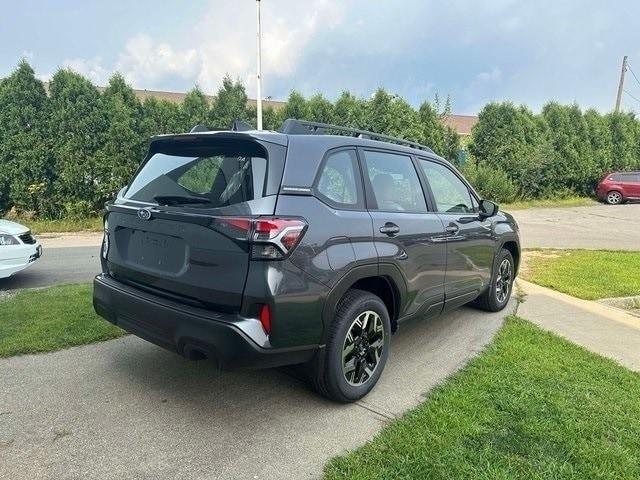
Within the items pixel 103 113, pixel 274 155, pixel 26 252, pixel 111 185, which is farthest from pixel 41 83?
pixel 274 155

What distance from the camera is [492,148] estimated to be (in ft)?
72.1

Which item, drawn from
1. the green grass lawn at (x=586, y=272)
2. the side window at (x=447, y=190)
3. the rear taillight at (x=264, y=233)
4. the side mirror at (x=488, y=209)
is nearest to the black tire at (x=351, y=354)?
the rear taillight at (x=264, y=233)

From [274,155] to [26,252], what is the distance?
4954mm

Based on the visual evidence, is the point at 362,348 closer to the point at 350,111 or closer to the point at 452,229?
the point at 452,229

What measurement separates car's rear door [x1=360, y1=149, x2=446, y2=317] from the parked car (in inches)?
Answer: 0.5

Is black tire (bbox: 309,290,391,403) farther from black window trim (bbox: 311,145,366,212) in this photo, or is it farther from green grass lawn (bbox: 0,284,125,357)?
green grass lawn (bbox: 0,284,125,357)

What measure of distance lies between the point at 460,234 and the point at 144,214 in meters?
2.69

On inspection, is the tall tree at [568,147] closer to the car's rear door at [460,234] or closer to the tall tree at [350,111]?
the tall tree at [350,111]

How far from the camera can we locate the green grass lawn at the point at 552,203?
21.0 meters

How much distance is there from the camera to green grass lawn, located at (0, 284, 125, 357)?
418 cm

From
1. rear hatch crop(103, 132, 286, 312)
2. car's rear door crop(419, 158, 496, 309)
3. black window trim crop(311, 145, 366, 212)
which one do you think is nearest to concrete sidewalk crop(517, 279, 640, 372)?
car's rear door crop(419, 158, 496, 309)

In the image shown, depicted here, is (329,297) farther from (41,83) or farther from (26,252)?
(41,83)

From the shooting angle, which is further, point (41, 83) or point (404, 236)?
point (41, 83)

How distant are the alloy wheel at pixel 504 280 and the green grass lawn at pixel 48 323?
3959 millimetres
